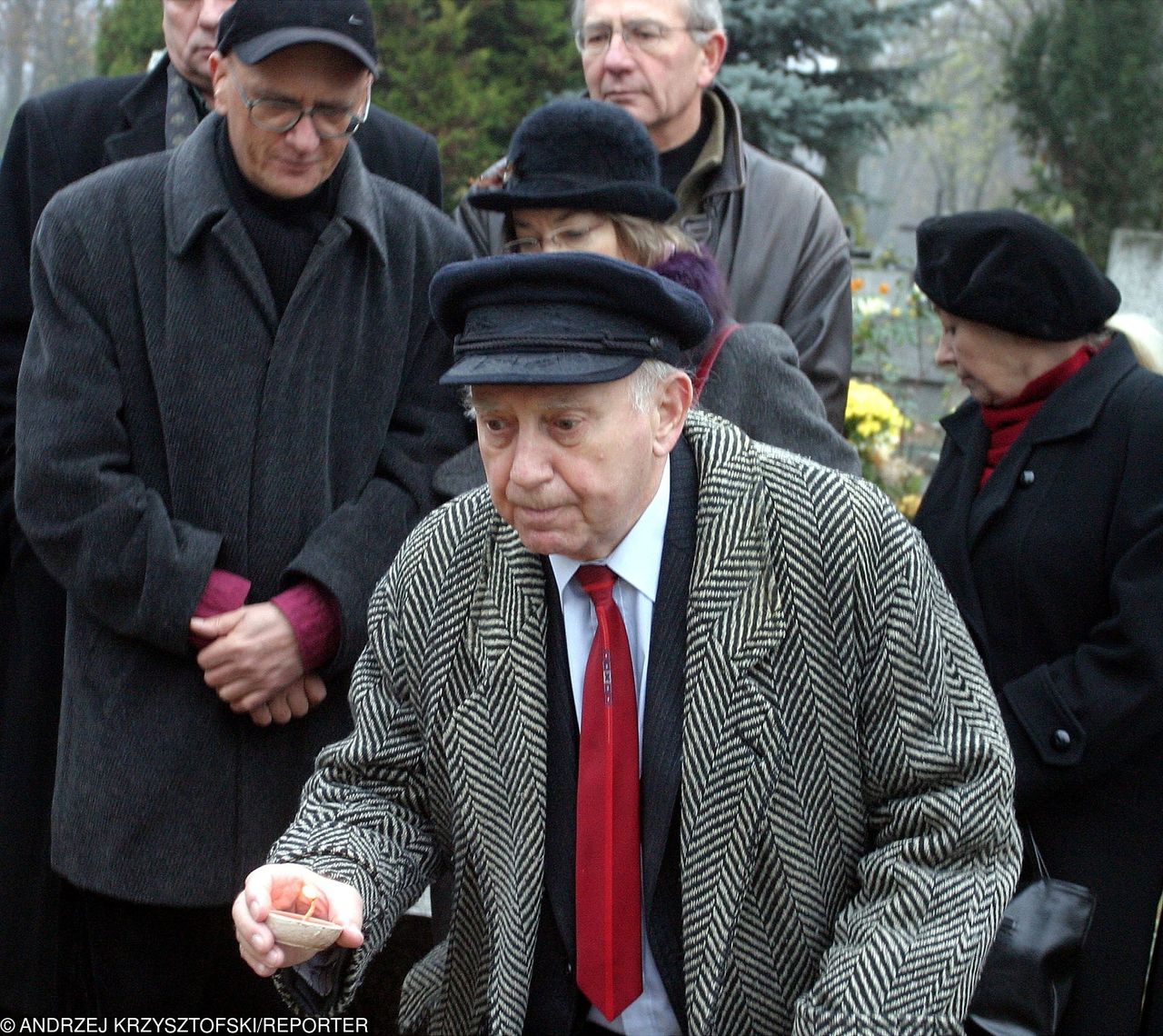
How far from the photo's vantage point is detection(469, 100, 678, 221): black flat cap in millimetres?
2918

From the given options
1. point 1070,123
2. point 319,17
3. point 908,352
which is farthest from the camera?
point 1070,123

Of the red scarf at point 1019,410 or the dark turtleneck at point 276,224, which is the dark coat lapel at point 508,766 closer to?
the dark turtleneck at point 276,224

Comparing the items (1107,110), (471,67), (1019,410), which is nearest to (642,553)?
(1019,410)

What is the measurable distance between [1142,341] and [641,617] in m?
1.87

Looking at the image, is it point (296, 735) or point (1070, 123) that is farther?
point (1070, 123)

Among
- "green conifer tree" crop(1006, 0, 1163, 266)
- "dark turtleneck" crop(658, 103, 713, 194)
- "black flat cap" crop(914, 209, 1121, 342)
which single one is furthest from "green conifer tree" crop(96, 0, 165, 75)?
"green conifer tree" crop(1006, 0, 1163, 266)

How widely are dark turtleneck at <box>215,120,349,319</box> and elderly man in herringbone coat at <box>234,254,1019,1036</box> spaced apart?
1.02m

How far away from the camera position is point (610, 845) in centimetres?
217

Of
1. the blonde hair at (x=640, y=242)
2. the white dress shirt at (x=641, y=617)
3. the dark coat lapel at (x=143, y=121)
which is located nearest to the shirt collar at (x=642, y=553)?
the white dress shirt at (x=641, y=617)

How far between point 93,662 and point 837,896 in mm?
1590

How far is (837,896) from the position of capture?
2219 millimetres

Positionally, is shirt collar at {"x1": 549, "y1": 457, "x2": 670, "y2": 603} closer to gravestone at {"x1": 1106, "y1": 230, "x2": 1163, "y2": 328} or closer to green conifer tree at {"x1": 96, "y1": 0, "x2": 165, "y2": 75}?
gravestone at {"x1": 1106, "y1": 230, "x2": 1163, "y2": 328}

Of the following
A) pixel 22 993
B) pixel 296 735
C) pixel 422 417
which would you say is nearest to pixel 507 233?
pixel 422 417

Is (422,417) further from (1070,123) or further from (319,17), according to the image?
(1070,123)
